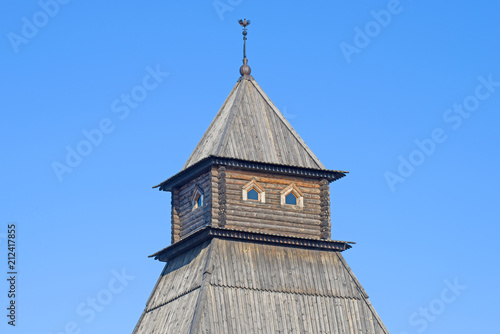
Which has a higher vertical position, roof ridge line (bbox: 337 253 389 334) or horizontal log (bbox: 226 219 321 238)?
horizontal log (bbox: 226 219 321 238)

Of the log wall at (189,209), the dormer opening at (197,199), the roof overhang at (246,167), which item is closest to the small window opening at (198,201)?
the dormer opening at (197,199)

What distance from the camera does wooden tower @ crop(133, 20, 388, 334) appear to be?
169ft

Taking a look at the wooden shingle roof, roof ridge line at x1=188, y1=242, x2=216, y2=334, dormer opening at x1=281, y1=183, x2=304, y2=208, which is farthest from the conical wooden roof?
roof ridge line at x1=188, y1=242, x2=216, y2=334

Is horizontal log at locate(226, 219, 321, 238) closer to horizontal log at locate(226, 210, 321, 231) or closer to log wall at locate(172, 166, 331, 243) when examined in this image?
log wall at locate(172, 166, 331, 243)

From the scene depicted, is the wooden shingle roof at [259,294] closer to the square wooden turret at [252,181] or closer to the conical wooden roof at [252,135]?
the square wooden turret at [252,181]

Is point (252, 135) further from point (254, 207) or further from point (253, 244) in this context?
point (253, 244)

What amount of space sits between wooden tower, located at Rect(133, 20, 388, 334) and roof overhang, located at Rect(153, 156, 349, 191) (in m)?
0.04

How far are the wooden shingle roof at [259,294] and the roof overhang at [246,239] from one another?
22 cm

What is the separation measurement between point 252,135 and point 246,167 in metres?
1.96

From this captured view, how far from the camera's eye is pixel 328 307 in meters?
52.8

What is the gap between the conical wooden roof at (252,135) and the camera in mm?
54781

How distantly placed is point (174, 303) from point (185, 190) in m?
5.39

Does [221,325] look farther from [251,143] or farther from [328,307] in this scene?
[251,143]

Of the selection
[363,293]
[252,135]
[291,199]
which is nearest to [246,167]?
[252,135]
